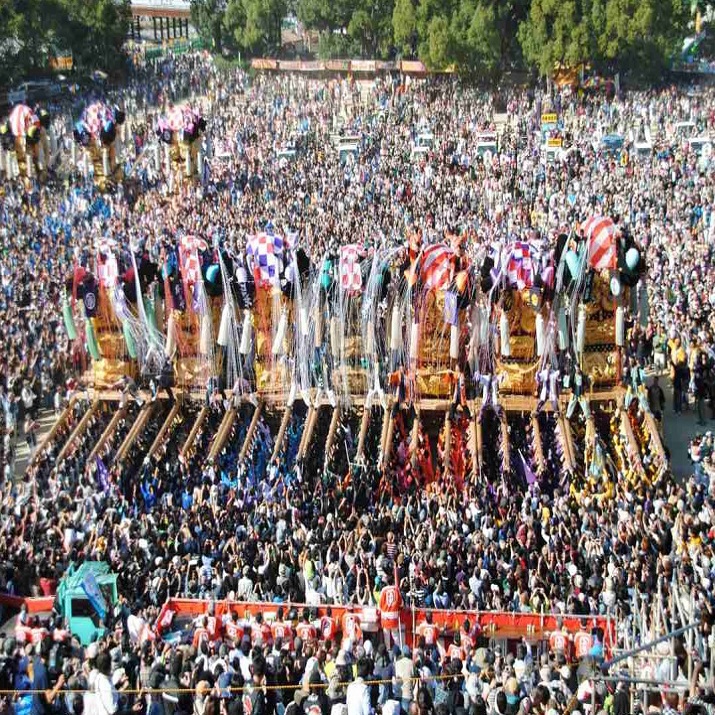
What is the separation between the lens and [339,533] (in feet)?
60.5

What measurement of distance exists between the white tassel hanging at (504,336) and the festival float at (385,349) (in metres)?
0.03

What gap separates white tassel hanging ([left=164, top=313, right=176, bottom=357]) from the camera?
23.0 m

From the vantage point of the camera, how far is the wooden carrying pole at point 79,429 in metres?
21.6

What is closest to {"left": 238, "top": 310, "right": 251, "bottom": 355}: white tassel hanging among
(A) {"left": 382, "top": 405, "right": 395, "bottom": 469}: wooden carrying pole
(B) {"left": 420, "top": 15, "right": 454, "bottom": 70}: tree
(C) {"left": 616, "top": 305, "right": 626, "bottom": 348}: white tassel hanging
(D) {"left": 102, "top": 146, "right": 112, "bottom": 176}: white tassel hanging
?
(A) {"left": 382, "top": 405, "right": 395, "bottom": 469}: wooden carrying pole

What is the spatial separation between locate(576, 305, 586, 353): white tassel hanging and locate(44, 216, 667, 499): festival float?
0.05m

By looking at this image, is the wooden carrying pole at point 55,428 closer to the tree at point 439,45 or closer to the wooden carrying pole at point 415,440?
the wooden carrying pole at point 415,440

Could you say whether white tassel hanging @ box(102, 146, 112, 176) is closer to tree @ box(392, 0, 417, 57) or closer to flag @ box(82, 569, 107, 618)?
tree @ box(392, 0, 417, 57)

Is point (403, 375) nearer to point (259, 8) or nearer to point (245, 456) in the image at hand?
point (245, 456)

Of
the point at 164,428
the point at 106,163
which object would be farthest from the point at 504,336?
the point at 106,163

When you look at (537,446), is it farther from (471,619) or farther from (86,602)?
(86,602)

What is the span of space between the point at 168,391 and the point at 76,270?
2.78m

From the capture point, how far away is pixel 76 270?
75.9 ft

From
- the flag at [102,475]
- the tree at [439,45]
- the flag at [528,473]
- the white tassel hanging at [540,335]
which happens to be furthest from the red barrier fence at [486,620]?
the tree at [439,45]

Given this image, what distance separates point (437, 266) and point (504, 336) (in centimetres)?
170
